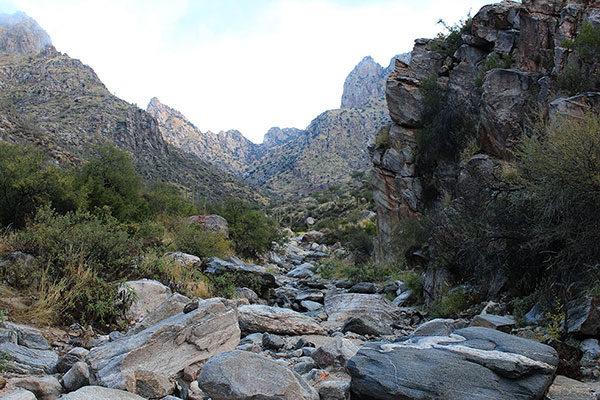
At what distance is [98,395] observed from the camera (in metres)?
3.11

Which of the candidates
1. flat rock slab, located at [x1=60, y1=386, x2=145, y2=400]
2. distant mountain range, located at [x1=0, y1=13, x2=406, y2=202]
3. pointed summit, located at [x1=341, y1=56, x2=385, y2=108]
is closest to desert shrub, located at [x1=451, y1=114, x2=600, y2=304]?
flat rock slab, located at [x1=60, y1=386, x2=145, y2=400]

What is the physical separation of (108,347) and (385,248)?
622 inches

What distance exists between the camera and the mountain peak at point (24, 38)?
10238 centimetres

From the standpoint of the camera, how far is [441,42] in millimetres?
19141

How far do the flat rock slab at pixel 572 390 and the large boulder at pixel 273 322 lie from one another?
437cm

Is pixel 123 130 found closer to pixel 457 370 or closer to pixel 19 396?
pixel 19 396

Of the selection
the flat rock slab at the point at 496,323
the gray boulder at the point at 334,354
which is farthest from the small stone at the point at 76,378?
the flat rock slab at the point at 496,323

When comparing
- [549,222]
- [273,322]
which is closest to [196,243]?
[273,322]

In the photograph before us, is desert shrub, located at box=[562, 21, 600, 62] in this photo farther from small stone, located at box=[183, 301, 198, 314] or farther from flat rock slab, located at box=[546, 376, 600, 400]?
small stone, located at box=[183, 301, 198, 314]

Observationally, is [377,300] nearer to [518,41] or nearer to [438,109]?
[438,109]

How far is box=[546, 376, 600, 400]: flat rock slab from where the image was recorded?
3.45 m

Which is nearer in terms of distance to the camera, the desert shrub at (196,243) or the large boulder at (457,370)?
the large boulder at (457,370)

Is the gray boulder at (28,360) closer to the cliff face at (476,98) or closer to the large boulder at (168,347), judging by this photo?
the large boulder at (168,347)

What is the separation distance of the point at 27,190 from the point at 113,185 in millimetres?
6456
